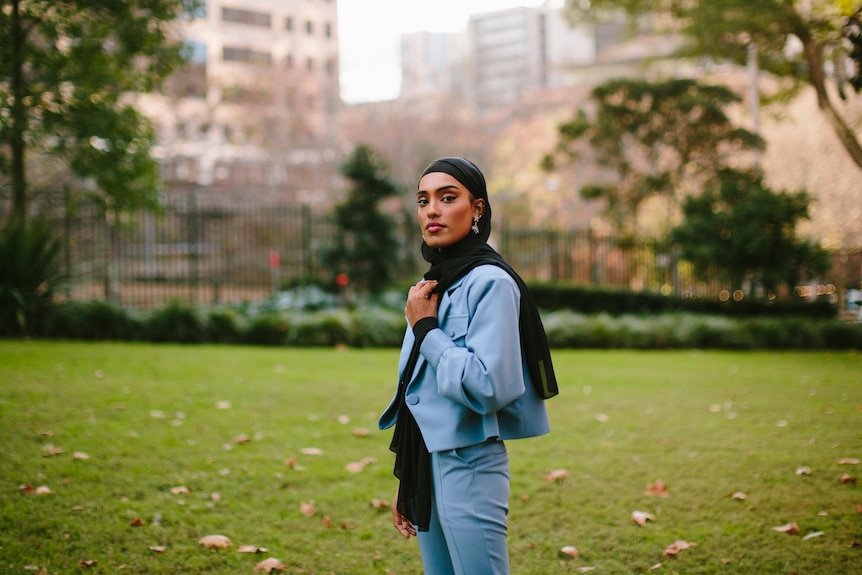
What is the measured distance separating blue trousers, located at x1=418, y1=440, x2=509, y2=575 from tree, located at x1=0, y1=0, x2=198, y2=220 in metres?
11.5

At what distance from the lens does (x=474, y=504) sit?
97.3 inches

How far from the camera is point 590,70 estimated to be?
54.6 metres

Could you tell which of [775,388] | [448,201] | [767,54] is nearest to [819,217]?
[767,54]

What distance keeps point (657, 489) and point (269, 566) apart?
9.57ft

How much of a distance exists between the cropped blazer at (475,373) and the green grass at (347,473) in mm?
2134

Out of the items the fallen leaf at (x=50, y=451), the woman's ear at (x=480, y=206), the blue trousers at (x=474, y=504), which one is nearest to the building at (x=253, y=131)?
the fallen leaf at (x=50, y=451)

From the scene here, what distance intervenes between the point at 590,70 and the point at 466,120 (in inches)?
636

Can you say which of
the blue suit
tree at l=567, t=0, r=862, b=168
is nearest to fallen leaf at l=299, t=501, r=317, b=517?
the blue suit

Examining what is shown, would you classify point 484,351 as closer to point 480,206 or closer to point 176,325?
point 480,206

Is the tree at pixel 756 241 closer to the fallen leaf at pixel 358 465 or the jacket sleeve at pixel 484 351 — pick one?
the fallen leaf at pixel 358 465

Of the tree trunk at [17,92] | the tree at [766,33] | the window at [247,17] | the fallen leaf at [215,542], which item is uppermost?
the window at [247,17]

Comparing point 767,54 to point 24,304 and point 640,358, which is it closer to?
point 640,358

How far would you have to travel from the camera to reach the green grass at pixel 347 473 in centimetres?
452

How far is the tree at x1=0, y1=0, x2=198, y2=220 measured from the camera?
1184cm
